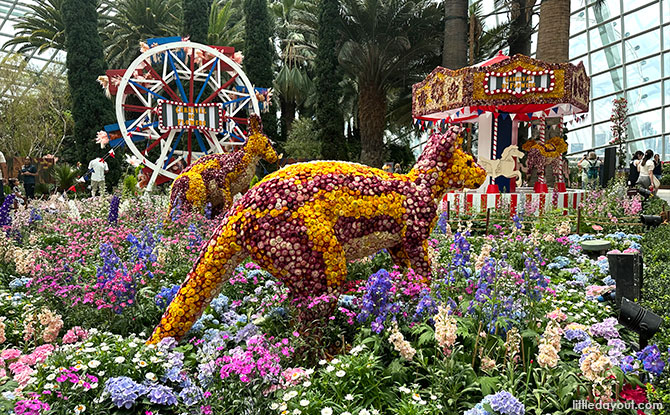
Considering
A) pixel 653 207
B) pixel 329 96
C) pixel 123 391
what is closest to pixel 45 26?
pixel 329 96

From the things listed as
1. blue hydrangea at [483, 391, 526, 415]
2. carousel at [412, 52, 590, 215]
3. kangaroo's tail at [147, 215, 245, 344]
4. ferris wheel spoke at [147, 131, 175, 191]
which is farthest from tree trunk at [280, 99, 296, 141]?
blue hydrangea at [483, 391, 526, 415]

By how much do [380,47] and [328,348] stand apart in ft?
63.4

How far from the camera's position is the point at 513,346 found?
241cm

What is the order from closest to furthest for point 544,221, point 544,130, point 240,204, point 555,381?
1. point 555,381
2. point 240,204
3. point 544,221
4. point 544,130

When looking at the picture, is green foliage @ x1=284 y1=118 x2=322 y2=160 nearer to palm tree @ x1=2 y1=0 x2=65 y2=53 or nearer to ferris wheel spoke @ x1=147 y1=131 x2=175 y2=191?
ferris wheel spoke @ x1=147 y1=131 x2=175 y2=191

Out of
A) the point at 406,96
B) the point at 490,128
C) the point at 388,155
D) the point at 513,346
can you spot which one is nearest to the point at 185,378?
the point at 513,346

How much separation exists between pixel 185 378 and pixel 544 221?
5.49 metres

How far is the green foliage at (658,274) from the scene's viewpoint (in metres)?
3.51

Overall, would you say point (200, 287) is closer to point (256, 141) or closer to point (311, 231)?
point (311, 231)

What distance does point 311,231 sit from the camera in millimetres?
2832

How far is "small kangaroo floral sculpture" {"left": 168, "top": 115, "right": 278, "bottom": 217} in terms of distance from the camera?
660 centimetres

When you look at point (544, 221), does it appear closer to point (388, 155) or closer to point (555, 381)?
point (555, 381)

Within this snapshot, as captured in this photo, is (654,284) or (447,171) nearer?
(447,171)

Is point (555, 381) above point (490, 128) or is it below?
below
